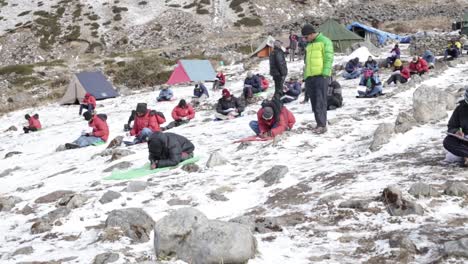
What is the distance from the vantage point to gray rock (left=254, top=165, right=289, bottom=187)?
739cm

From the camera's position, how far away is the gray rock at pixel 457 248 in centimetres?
406

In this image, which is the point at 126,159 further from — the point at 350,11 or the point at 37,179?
the point at 350,11

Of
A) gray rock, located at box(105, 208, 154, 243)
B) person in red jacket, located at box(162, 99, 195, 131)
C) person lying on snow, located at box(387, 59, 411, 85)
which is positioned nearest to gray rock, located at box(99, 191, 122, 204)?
gray rock, located at box(105, 208, 154, 243)

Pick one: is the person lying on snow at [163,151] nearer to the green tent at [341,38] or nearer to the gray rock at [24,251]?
the gray rock at [24,251]

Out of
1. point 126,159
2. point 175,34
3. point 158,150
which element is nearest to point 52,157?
point 126,159

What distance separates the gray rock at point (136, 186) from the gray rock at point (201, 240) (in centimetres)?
292

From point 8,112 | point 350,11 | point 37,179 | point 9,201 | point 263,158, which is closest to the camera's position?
point 9,201

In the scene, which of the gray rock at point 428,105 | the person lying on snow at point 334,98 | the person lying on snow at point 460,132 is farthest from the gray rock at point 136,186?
the person lying on snow at point 334,98

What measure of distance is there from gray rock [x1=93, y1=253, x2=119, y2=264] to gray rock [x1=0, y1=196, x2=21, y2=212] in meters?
3.64

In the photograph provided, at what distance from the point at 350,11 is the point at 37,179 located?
2091 inches

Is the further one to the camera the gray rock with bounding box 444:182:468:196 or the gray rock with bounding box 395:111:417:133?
the gray rock with bounding box 395:111:417:133

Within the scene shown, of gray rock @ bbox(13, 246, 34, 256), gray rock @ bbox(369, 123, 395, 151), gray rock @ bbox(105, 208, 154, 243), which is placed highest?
gray rock @ bbox(105, 208, 154, 243)

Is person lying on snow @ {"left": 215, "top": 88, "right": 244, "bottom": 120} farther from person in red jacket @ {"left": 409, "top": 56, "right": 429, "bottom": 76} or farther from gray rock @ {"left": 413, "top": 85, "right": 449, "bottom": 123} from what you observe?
person in red jacket @ {"left": 409, "top": 56, "right": 429, "bottom": 76}

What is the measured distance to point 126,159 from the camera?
10.9 metres
